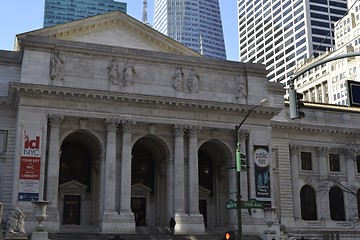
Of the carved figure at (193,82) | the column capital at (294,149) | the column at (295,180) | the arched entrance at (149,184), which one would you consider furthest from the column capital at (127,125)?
the column at (295,180)

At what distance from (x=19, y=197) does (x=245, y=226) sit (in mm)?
19110

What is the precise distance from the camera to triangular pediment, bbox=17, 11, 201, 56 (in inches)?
1989

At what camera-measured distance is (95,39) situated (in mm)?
51125

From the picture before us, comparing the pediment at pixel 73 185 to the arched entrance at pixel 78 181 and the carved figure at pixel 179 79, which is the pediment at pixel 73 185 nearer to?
the arched entrance at pixel 78 181

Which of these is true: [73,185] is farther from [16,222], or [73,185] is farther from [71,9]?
[71,9]

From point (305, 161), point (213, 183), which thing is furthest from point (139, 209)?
point (305, 161)

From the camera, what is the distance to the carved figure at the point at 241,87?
50.4 metres

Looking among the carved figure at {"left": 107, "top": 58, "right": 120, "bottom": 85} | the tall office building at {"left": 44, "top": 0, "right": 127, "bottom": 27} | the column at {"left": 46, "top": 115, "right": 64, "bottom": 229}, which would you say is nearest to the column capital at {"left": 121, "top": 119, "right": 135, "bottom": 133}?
→ the carved figure at {"left": 107, "top": 58, "right": 120, "bottom": 85}

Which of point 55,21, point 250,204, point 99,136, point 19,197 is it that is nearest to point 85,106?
point 99,136

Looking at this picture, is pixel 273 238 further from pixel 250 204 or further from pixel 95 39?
pixel 95 39

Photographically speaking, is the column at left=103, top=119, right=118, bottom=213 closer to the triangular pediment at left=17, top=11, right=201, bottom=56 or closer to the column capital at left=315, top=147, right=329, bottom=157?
the triangular pediment at left=17, top=11, right=201, bottom=56

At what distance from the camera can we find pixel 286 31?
14125 centimetres

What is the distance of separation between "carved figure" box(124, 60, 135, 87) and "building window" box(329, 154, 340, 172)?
25240 mm

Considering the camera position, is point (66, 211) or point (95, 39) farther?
point (95, 39)
